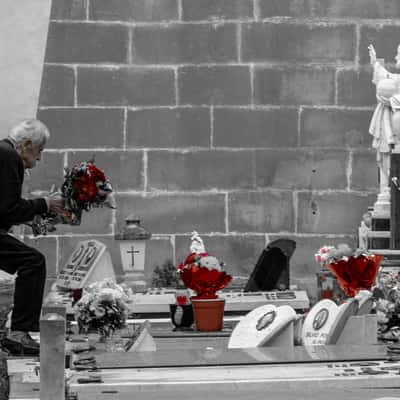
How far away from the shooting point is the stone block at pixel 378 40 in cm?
1567

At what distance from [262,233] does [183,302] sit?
466cm

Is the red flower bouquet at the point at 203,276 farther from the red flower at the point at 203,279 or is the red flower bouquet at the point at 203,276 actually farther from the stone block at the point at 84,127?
the stone block at the point at 84,127

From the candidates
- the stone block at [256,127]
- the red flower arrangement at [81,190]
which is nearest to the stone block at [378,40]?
the stone block at [256,127]

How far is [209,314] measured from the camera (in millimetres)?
10523

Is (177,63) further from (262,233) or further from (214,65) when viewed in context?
(262,233)

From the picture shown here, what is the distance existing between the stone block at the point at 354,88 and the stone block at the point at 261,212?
131cm

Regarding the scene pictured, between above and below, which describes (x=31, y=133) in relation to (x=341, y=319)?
above

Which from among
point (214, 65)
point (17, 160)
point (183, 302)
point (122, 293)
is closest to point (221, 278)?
point (183, 302)

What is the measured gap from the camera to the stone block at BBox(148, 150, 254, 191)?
51.4ft

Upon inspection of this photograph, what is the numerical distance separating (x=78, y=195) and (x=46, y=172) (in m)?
6.85

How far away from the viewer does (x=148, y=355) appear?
8445mm

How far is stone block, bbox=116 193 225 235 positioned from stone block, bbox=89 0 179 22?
209 centimetres

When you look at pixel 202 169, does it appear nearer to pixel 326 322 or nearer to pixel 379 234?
pixel 379 234

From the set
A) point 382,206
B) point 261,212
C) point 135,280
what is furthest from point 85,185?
point 261,212
